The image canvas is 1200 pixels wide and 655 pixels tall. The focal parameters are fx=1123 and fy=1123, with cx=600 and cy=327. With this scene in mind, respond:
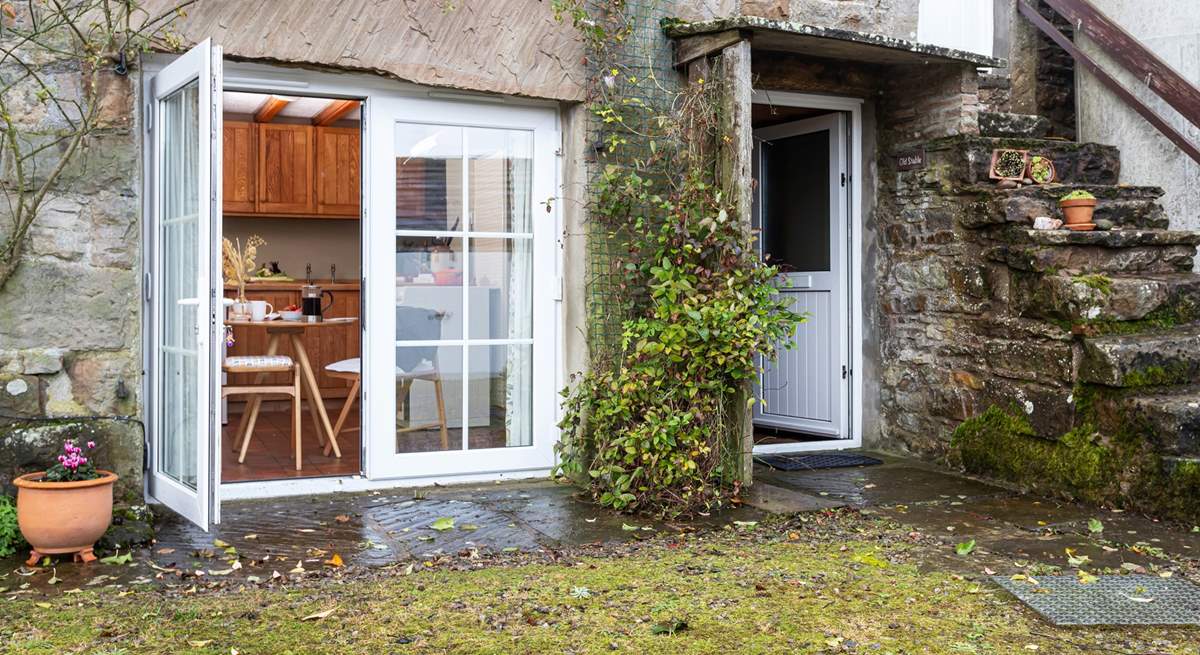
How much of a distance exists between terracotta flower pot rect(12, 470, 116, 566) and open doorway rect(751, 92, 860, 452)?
3.88m

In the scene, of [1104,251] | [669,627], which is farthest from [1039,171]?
[669,627]

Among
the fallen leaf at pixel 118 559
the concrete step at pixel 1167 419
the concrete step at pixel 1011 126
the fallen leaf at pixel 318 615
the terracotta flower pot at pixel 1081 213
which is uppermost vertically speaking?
the concrete step at pixel 1011 126

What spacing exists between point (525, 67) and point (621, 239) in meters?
0.98

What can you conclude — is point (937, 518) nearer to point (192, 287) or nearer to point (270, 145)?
point (192, 287)

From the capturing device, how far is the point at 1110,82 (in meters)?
6.82

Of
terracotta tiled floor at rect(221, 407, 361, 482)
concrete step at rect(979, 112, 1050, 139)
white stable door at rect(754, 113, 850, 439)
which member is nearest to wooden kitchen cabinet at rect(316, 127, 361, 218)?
terracotta tiled floor at rect(221, 407, 361, 482)

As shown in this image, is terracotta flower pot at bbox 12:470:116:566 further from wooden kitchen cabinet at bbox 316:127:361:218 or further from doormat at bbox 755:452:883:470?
wooden kitchen cabinet at bbox 316:127:361:218

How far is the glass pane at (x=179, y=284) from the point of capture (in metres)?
4.55

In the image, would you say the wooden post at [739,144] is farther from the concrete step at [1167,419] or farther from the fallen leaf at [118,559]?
the fallen leaf at [118,559]

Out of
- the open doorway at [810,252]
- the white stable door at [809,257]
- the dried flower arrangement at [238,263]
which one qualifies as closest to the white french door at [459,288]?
the dried flower arrangement at [238,263]

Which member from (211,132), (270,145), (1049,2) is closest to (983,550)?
(211,132)

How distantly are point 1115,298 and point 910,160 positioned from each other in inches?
62.3

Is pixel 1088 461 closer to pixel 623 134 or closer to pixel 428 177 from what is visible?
pixel 623 134

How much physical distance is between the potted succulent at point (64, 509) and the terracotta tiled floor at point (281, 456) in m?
1.30
